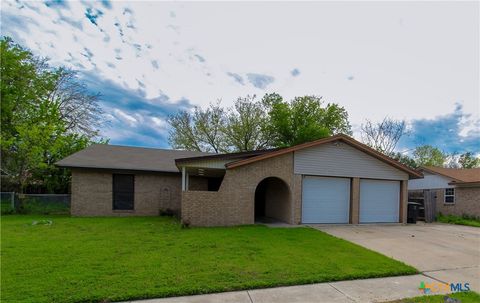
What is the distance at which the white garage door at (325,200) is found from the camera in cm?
1202

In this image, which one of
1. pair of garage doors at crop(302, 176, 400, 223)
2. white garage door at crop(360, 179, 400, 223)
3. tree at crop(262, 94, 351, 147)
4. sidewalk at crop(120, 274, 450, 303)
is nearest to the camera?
sidewalk at crop(120, 274, 450, 303)

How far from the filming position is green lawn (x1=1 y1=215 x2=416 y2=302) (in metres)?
4.21

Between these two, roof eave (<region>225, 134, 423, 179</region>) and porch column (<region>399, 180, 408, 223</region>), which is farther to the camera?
porch column (<region>399, 180, 408, 223</region>)

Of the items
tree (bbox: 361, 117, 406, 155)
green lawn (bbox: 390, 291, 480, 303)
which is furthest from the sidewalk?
tree (bbox: 361, 117, 406, 155)

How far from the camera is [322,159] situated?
12.2m

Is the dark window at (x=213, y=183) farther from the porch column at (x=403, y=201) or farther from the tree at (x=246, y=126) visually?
the tree at (x=246, y=126)

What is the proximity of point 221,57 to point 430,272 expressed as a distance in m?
12.2

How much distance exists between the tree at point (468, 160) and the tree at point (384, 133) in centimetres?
2198

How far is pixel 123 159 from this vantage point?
49.7 ft

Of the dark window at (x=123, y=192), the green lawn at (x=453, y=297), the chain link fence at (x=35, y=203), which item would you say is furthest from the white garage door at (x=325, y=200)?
the chain link fence at (x=35, y=203)

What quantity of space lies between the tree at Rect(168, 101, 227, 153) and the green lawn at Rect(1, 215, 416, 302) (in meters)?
21.9

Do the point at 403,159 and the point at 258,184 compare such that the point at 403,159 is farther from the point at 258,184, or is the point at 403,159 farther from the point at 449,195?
the point at 258,184

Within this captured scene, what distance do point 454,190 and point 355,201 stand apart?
11285mm

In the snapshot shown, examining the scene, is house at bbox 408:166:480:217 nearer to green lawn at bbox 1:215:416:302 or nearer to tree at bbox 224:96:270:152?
green lawn at bbox 1:215:416:302
